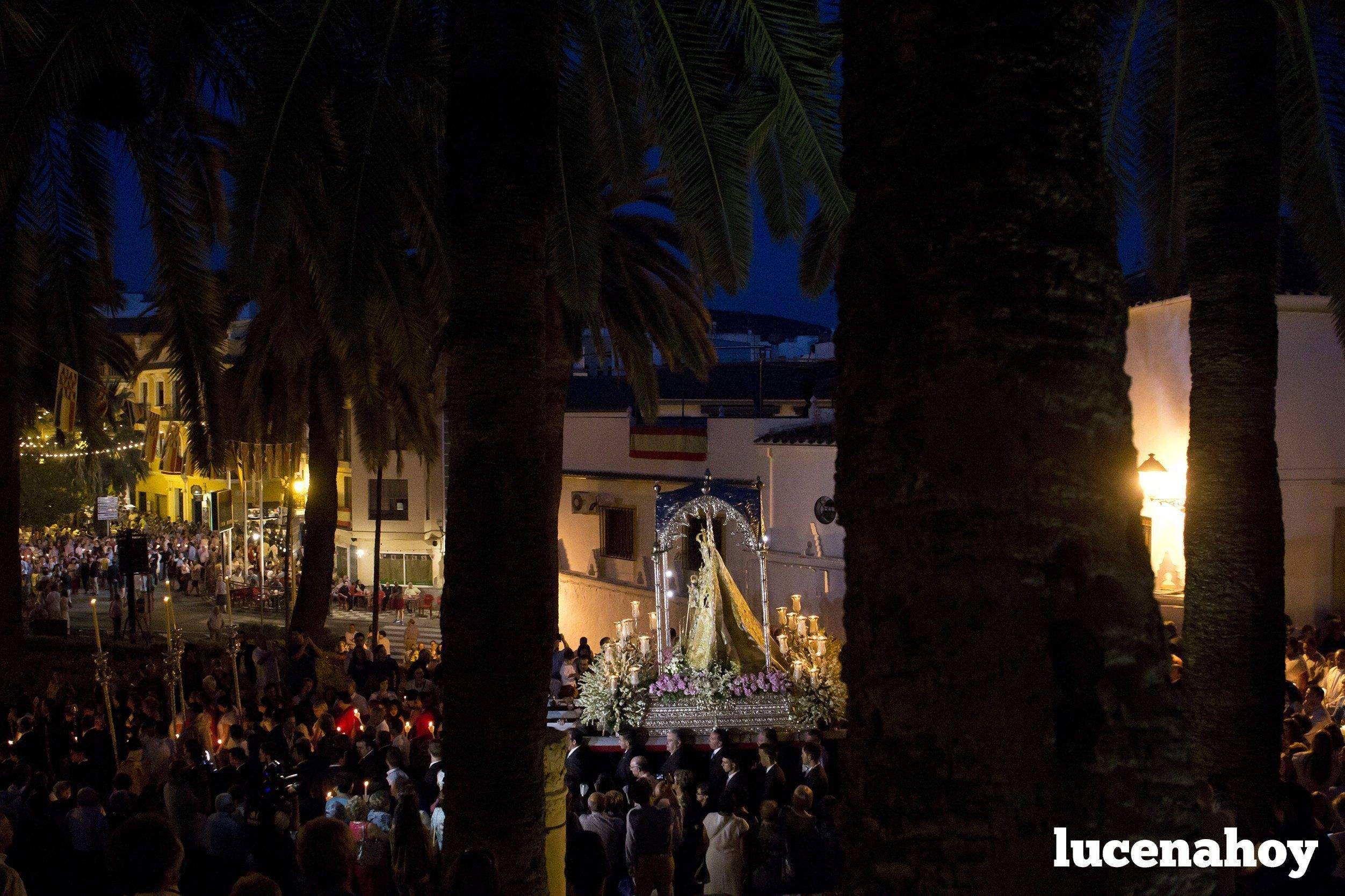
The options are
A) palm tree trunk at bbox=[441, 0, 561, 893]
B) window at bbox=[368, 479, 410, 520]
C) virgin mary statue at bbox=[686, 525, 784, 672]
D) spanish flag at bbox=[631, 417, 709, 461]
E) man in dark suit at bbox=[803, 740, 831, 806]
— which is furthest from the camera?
window at bbox=[368, 479, 410, 520]

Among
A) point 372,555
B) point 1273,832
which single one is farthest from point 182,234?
point 372,555

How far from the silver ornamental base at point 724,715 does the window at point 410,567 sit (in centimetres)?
2399

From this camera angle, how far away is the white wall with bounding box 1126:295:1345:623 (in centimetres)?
1502

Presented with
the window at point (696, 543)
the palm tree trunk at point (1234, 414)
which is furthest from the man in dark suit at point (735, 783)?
the window at point (696, 543)

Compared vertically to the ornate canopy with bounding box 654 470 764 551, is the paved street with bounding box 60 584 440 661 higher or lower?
lower

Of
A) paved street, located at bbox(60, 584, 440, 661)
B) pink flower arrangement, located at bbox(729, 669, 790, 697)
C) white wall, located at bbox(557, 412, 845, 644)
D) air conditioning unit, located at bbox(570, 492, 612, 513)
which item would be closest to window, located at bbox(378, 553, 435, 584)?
paved street, located at bbox(60, 584, 440, 661)

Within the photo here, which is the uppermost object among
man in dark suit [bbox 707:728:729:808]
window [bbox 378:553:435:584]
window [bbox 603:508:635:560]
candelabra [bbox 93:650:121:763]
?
window [bbox 603:508:635:560]

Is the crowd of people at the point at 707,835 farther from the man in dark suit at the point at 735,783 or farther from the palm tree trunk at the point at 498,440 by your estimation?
the palm tree trunk at the point at 498,440

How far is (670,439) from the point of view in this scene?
2373cm

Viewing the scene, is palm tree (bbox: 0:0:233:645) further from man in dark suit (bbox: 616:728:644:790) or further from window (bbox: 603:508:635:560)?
window (bbox: 603:508:635:560)

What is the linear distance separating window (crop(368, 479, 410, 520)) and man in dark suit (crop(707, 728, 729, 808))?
26461mm

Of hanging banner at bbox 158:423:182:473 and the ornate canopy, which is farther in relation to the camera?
the ornate canopy

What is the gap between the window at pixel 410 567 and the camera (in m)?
36.4

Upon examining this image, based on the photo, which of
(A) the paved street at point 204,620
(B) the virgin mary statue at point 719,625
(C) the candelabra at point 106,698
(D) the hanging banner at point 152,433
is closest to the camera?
(C) the candelabra at point 106,698
